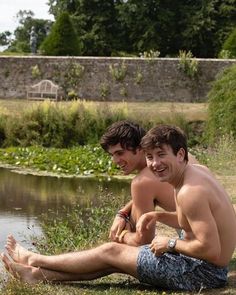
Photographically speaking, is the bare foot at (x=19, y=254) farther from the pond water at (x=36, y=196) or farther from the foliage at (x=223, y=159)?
the foliage at (x=223, y=159)

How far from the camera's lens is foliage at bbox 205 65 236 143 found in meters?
15.9

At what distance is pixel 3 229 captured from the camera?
922 centimetres

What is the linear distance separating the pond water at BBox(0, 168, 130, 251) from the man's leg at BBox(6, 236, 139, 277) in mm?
2950

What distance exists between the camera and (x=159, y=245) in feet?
14.3

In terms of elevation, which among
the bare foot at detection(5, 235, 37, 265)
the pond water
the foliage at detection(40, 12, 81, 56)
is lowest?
the pond water

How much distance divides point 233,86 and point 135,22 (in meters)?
20.0

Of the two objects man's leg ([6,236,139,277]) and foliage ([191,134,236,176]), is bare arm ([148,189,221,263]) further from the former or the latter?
foliage ([191,134,236,176])

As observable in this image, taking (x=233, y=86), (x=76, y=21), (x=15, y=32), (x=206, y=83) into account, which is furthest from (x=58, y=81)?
(x=15, y=32)

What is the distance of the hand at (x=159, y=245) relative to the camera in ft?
14.3

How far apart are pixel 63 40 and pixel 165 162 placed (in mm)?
24325

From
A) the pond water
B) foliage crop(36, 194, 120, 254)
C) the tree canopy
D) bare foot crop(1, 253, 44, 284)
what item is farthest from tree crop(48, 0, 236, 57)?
bare foot crop(1, 253, 44, 284)

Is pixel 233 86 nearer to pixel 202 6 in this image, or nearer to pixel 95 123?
pixel 95 123

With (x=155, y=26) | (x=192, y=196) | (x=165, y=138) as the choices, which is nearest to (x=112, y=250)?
(x=192, y=196)

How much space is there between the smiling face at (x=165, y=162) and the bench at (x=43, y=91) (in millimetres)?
20512
